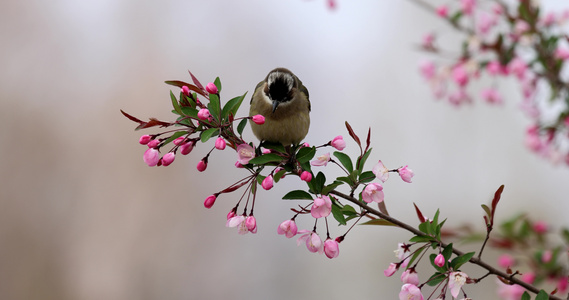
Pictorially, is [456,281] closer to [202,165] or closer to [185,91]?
[202,165]

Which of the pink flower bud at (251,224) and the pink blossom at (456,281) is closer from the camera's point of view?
the pink blossom at (456,281)

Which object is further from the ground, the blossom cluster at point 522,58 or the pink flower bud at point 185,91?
the blossom cluster at point 522,58

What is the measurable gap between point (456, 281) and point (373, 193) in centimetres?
28

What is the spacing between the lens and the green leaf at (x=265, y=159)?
51.0 inches

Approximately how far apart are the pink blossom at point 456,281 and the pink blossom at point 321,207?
0.33m

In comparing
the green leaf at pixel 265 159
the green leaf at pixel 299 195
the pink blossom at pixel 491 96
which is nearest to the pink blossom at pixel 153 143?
the green leaf at pixel 265 159

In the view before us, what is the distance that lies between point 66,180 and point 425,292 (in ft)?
14.3

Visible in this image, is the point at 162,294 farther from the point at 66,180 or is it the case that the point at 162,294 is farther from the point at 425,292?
the point at 425,292

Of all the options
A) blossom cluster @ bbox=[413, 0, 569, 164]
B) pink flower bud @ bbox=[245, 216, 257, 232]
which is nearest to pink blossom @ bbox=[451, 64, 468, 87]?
blossom cluster @ bbox=[413, 0, 569, 164]

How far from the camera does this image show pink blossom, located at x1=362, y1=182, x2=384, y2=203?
1.29 meters

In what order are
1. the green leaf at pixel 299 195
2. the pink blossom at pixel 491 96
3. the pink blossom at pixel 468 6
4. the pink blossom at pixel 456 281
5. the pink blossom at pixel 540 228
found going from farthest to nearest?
the pink blossom at pixel 491 96 → the pink blossom at pixel 468 6 → the pink blossom at pixel 540 228 → the green leaf at pixel 299 195 → the pink blossom at pixel 456 281

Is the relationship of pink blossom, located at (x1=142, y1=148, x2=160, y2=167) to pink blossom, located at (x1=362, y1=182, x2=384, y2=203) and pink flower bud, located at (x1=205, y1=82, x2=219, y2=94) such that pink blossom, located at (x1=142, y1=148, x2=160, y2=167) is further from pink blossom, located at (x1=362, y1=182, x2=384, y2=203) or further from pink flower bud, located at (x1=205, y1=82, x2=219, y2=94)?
pink blossom, located at (x1=362, y1=182, x2=384, y2=203)

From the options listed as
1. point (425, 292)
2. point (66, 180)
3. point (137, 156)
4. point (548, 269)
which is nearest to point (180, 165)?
point (137, 156)

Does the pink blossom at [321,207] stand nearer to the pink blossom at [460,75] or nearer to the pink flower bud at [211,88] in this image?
the pink flower bud at [211,88]
